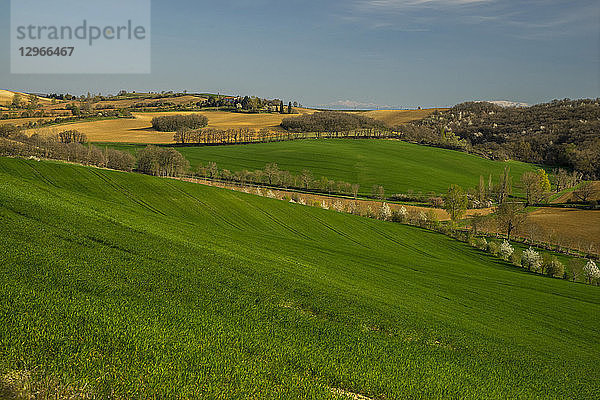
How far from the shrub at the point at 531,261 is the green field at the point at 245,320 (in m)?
25.8

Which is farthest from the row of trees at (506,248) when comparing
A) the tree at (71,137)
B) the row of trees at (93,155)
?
the tree at (71,137)

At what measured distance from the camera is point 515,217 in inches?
3265

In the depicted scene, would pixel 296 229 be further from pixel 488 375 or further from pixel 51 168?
pixel 488 375

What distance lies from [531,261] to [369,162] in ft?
284

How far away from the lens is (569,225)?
89.5m

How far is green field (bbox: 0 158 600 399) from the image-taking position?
8594 millimetres

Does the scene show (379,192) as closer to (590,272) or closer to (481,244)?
(481,244)

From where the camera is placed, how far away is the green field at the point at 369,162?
422 feet

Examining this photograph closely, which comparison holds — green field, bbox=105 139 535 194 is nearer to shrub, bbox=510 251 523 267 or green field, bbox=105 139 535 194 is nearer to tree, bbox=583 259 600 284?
shrub, bbox=510 251 523 267

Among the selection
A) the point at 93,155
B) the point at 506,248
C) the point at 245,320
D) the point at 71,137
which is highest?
the point at 71,137

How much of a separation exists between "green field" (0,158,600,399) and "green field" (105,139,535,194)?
297 feet

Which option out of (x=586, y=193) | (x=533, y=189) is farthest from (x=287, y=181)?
(x=586, y=193)

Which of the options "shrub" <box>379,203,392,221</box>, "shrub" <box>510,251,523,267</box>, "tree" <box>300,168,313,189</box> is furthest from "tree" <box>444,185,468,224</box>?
"tree" <box>300,168,313,189</box>

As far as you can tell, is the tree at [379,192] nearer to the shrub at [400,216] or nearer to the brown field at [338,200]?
the brown field at [338,200]
